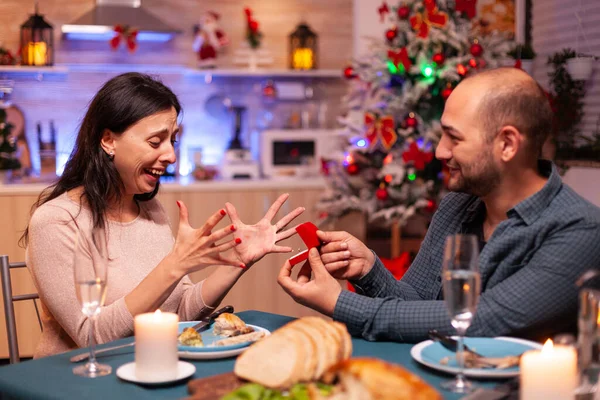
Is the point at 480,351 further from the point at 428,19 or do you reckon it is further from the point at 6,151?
the point at 6,151

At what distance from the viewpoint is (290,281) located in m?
1.77

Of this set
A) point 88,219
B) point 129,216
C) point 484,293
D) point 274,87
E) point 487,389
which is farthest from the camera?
point 274,87

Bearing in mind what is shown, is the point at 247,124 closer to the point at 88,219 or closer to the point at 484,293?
the point at 88,219

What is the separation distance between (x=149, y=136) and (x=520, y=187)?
104 centimetres

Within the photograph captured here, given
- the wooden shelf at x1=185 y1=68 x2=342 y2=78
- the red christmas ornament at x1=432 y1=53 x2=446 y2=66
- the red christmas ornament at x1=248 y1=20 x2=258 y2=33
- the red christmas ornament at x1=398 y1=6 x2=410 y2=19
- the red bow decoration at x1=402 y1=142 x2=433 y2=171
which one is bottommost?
the red bow decoration at x1=402 y1=142 x2=433 y2=171

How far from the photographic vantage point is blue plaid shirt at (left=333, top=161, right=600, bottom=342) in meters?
1.66

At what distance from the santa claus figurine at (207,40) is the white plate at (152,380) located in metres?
3.91

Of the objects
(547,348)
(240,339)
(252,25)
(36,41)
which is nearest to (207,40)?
(252,25)

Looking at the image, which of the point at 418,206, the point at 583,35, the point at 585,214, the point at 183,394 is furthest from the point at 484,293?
the point at 583,35

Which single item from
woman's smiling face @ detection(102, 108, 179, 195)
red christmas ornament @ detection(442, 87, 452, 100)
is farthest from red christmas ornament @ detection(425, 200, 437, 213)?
woman's smiling face @ detection(102, 108, 179, 195)

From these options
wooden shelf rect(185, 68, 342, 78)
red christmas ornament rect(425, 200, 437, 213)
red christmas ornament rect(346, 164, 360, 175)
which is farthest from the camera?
wooden shelf rect(185, 68, 342, 78)

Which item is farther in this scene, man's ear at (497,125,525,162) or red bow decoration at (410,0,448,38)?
red bow decoration at (410,0,448,38)

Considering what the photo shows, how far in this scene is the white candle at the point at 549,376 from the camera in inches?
42.2

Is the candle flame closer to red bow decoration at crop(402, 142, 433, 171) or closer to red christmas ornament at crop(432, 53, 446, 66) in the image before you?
red bow decoration at crop(402, 142, 433, 171)
